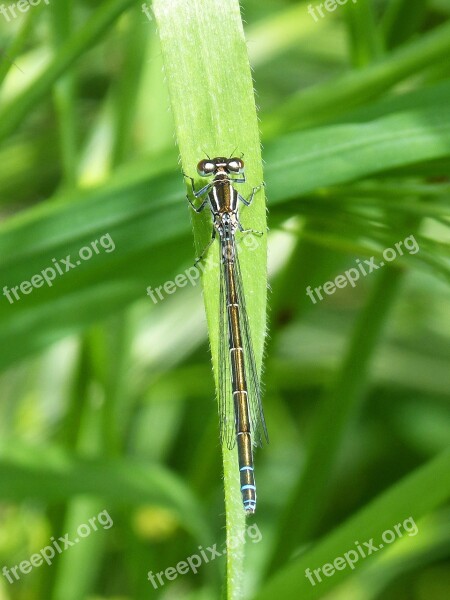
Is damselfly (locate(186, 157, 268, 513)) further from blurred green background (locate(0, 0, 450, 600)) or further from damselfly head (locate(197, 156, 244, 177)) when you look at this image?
blurred green background (locate(0, 0, 450, 600))

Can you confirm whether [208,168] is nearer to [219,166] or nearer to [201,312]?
[219,166]

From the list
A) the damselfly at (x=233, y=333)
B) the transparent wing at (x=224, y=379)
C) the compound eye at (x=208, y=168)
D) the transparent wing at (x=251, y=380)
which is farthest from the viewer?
the compound eye at (x=208, y=168)

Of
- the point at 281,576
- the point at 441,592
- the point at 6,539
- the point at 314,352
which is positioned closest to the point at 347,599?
the point at 441,592

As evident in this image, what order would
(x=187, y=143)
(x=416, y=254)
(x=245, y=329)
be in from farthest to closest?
(x=416, y=254) < (x=245, y=329) < (x=187, y=143)

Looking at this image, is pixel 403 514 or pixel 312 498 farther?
pixel 312 498

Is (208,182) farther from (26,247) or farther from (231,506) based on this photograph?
(231,506)

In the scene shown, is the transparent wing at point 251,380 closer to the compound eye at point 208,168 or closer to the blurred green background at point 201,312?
the blurred green background at point 201,312

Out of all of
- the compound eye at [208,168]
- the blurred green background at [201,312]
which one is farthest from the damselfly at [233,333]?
the blurred green background at [201,312]
